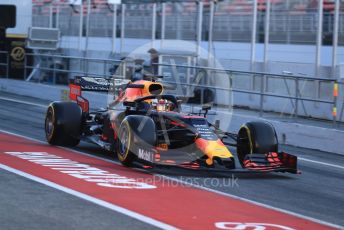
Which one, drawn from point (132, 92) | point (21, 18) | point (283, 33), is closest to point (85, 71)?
point (283, 33)

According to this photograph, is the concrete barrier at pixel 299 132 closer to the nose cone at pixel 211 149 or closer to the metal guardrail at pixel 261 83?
the metal guardrail at pixel 261 83

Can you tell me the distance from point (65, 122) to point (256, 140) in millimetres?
3462

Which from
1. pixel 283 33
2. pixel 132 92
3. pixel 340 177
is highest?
pixel 283 33

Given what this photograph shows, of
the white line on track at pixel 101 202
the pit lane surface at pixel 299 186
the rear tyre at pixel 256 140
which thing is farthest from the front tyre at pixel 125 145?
the rear tyre at pixel 256 140

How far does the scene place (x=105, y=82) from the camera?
45.9 ft

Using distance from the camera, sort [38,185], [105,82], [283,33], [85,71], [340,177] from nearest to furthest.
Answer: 1. [38,185]
2. [340,177]
3. [105,82]
4. [85,71]
5. [283,33]

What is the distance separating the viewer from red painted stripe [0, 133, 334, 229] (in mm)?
7809

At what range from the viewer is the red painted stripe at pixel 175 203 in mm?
7809

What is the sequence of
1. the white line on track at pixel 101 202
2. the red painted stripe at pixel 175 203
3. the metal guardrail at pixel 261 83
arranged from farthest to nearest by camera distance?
the metal guardrail at pixel 261 83 → the red painted stripe at pixel 175 203 → the white line on track at pixel 101 202

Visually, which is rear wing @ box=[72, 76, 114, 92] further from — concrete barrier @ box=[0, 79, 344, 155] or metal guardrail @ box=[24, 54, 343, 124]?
metal guardrail @ box=[24, 54, 343, 124]

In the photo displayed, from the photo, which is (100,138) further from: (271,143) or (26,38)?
(26,38)

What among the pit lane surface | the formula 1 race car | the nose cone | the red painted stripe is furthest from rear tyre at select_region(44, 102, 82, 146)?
the nose cone

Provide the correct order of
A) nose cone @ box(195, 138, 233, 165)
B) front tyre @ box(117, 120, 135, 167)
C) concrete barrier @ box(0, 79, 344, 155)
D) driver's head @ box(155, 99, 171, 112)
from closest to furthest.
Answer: nose cone @ box(195, 138, 233, 165) < front tyre @ box(117, 120, 135, 167) < driver's head @ box(155, 99, 171, 112) < concrete barrier @ box(0, 79, 344, 155)

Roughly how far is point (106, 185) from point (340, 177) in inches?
166
